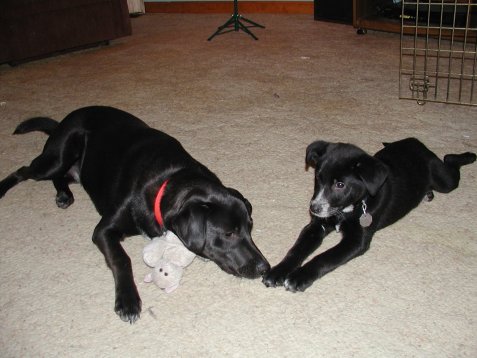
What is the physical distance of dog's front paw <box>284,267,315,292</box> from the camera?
1748mm

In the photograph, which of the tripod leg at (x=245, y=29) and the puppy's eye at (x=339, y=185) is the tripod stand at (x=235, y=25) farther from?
the puppy's eye at (x=339, y=185)

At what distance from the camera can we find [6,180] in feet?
8.22

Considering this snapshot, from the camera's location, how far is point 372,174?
1.77 meters

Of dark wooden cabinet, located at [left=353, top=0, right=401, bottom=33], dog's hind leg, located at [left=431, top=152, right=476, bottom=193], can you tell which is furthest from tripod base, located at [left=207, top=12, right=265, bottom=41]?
dog's hind leg, located at [left=431, top=152, right=476, bottom=193]

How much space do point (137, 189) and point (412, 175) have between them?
1141 millimetres

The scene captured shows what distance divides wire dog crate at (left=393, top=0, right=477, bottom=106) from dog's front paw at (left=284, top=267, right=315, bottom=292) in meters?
1.84

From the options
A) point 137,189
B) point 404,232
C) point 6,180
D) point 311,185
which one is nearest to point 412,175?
point 404,232

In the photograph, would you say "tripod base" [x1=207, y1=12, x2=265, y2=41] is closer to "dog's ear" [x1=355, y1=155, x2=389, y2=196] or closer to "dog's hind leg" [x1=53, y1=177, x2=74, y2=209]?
"dog's hind leg" [x1=53, y1=177, x2=74, y2=209]

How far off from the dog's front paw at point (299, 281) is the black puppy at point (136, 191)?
0.10 meters

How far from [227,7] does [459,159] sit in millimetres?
5133

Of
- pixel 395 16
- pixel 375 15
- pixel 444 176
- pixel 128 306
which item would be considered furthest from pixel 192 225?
pixel 375 15

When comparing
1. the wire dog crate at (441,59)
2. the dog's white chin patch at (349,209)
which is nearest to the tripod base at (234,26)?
the wire dog crate at (441,59)

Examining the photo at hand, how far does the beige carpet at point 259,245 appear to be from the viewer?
1.58 metres

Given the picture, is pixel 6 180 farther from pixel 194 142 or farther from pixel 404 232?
pixel 404 232
